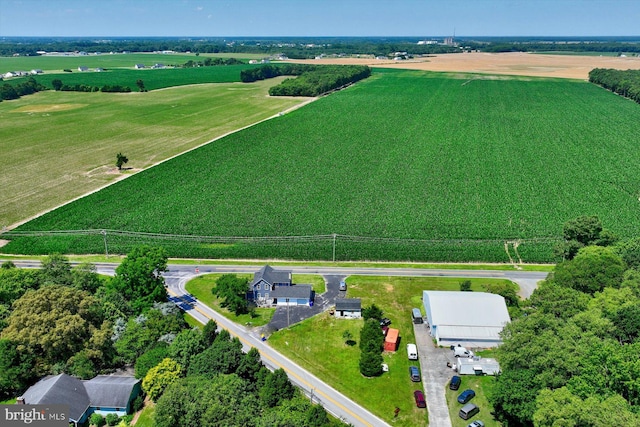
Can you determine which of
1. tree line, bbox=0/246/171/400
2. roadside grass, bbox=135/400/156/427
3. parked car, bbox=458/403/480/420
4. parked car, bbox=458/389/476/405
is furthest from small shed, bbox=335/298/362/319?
roadside grass, bbox=135/400/156/427

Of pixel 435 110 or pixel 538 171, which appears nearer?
pixel 538 171

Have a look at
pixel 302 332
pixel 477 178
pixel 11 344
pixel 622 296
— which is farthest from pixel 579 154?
pixel 11 344

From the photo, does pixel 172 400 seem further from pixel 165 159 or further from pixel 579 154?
pixel 579 154

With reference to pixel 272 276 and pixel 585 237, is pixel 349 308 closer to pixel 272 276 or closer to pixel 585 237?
pixel 272 276

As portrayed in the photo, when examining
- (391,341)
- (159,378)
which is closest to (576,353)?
(391,341)

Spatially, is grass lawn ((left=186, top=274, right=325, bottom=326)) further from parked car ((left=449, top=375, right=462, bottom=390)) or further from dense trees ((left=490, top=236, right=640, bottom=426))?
dense trees ((left=490, top=236, right=640, bottom=426))

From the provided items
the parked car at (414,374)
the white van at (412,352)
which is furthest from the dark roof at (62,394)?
the white van at (412,352)
